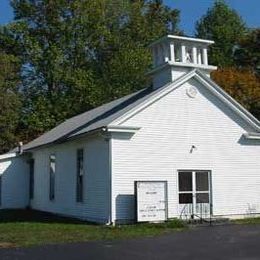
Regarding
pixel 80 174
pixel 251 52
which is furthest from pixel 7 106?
pixel 251 52

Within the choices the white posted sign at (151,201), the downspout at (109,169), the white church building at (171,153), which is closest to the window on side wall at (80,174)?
the white church building at (171,153)

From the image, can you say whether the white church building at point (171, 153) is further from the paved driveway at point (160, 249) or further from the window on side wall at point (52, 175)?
the paved driveway at point (160, 249)

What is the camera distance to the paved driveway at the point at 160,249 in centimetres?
1477

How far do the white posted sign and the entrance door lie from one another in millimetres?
1445

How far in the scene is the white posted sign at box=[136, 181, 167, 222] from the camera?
23.7 m

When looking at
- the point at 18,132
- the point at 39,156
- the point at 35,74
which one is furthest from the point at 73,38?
the point at 39,156

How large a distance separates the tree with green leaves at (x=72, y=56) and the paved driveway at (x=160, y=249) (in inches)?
1323

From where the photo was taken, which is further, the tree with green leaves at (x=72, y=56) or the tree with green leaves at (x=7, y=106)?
the tree with green leaves at (x=72, y=56)

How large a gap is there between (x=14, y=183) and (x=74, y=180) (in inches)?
368

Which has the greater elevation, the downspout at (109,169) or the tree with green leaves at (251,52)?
the tree with green leaves at (251,52)

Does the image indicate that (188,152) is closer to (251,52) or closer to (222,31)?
(251,52)

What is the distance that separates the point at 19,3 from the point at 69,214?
110 ft

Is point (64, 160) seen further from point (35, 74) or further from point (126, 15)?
point (126, 15)

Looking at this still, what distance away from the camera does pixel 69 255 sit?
49.4ft
